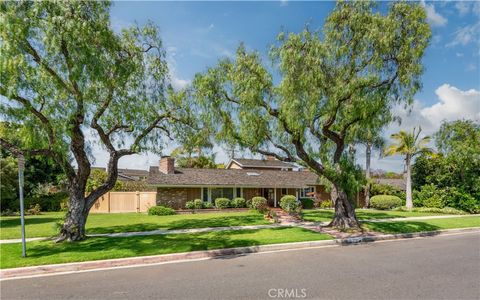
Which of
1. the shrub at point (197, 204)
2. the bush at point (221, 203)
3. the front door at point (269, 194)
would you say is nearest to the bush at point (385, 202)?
the front door at point (269, 194)

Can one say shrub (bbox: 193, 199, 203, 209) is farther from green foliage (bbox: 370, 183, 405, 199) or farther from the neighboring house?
green foliage (bbox: 370, 183, 405, 199)

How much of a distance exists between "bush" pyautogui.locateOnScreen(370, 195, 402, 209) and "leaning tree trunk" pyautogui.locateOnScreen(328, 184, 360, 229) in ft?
57.8

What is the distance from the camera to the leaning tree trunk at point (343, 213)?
49.7 feet

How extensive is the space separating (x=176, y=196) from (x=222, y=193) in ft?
14.3

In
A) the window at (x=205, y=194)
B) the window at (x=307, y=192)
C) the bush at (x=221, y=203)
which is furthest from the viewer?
the window at (x=307, y=192)

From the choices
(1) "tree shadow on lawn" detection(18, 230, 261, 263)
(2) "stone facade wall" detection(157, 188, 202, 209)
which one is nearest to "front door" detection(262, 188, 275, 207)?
(2) "stone facade wall" detection(157, 188, 202, 209)

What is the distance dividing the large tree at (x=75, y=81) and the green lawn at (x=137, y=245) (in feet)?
4.82

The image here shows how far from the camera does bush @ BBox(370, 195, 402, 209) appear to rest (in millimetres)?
30984

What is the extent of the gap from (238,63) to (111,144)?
6.52m

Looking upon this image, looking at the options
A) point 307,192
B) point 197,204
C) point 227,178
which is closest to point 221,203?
point 197,204

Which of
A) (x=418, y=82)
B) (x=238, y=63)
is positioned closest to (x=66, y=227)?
(x=238, y=63)

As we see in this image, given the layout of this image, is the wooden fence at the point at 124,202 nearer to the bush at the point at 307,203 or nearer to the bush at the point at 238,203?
the bush at the point at 238,203

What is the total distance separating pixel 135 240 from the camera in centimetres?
1221

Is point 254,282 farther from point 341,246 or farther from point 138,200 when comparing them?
point 138,200
